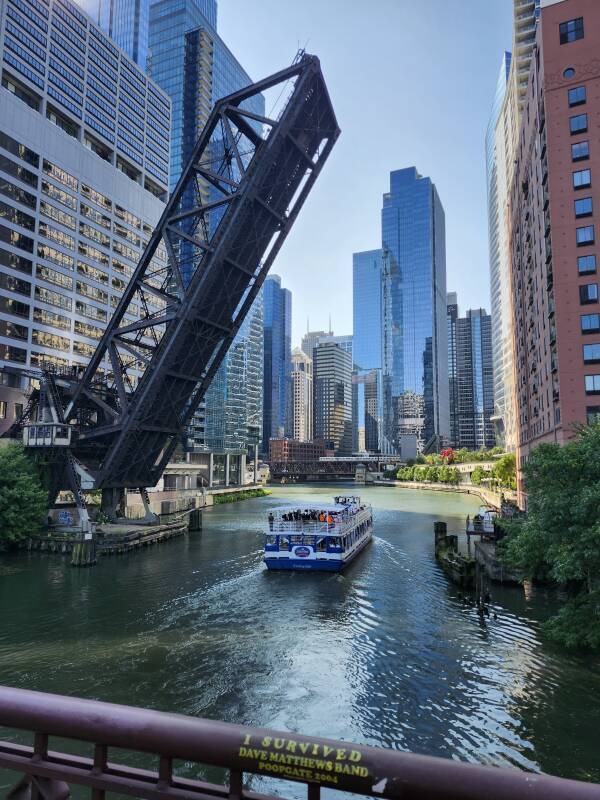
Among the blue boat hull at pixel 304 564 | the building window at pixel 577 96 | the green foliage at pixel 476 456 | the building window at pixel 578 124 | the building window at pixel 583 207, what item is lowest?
the blue boat hull at pixel 304 564

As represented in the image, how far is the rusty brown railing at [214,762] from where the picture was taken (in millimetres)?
2490

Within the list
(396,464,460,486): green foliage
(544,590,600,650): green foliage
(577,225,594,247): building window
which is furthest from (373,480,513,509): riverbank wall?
(544,590,600,650): green foliage

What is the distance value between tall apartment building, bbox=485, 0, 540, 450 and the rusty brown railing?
4453 inches

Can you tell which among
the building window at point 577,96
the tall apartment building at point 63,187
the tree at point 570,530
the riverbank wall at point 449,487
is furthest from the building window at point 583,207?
the tall apartment building at point 63,187

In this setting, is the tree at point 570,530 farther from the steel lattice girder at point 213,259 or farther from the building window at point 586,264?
the steel lattice girder at point 213,259

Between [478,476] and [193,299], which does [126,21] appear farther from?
[193,299]

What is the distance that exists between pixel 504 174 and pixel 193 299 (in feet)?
446

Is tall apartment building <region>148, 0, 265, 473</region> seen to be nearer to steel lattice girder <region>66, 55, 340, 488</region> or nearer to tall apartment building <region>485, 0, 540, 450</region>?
tall apartment building <region>485, 0, 540, 450</region>

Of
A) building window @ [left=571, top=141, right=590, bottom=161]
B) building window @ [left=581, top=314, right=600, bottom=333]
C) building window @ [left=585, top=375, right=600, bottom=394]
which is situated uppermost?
building window @ [left=571, top=141, right=590, bottom=161]

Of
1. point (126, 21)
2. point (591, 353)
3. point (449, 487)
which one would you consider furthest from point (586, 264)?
point (126, 21)

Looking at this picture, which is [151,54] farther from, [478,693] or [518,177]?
[478,693]

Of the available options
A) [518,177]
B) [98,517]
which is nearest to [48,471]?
[98,517]

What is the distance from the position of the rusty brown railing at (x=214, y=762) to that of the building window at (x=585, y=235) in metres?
46.8

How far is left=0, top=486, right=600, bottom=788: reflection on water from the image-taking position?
16062 millimetres
